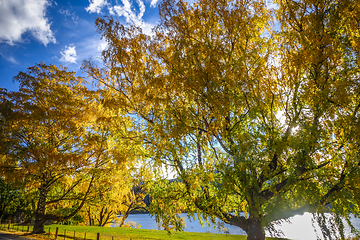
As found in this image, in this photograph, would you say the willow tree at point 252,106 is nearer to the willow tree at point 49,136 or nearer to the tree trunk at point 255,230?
the tree trunk at point 255,230

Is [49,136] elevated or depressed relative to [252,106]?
elevated

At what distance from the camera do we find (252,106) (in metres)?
6.23

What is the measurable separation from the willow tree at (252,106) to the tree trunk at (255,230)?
0.04m

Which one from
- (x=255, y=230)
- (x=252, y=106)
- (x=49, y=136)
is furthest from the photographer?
(x=49, y=136)

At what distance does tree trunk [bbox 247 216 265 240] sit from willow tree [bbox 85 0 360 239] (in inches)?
1.6

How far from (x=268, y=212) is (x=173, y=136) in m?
3.65

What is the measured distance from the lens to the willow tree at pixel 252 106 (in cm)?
574

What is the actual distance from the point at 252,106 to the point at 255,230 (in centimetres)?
467

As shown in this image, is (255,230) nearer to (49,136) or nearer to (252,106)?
(252,106)

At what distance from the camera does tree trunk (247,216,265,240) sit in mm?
7369

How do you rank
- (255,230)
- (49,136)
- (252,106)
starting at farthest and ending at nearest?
1. (49,136)
2. (255,230)
3. (252,106)

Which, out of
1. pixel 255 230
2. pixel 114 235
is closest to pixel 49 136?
pixel 114 235

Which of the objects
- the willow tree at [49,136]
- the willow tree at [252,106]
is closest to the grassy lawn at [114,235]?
the willow tree at [49,136]

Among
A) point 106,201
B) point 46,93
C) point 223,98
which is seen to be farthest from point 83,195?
point 223,98
